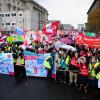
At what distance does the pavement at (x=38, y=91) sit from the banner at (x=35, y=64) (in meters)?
0.84

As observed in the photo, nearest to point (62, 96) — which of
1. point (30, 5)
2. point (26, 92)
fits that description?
point (26, 92)

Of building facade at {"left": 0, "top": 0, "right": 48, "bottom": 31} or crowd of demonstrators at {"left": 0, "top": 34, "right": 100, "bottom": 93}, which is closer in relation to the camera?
crowd of demonstrators at {"left": 0, "top": 34, "right": 100, "bottom": 93}

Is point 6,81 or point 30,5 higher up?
point 30,5

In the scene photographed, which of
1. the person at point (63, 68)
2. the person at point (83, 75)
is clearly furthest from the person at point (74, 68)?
the person at point (63, 68)

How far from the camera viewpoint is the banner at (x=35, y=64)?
15875mm

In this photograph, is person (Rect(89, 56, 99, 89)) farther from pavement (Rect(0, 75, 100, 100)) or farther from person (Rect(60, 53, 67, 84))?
person (Rect(60, 53, 67, 84))

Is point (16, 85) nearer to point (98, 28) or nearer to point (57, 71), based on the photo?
point (57, 71)

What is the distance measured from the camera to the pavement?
11664 mm

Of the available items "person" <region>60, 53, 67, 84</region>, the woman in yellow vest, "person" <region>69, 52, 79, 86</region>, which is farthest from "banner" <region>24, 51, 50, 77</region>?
"person" <region>69, 52, 79, 86</region>

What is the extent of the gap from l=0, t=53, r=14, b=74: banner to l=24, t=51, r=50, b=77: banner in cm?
90

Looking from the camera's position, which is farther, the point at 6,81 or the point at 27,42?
the point at 27,42

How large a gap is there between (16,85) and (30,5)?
133 meters

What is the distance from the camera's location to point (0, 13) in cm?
11262

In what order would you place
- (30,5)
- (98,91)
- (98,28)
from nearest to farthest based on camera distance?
(98,91) < (98,28) < (30,5)
